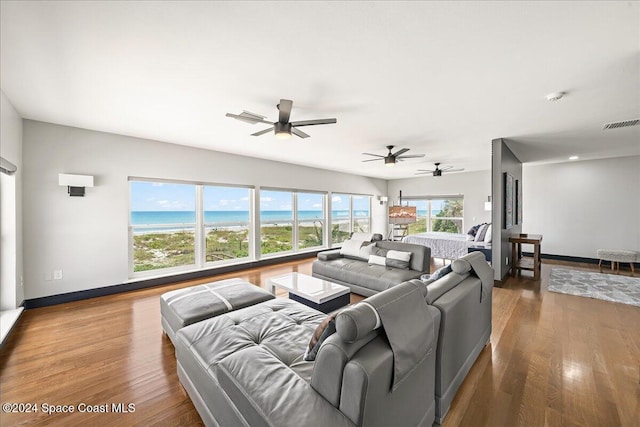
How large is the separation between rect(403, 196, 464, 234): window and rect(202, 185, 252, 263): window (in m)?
6.30

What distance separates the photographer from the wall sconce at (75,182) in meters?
3.51

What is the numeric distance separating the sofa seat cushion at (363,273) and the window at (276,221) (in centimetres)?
207

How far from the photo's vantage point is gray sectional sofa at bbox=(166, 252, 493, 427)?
107 cm

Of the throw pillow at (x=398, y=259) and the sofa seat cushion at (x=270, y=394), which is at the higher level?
the throw pillow at (x=398, y=259)

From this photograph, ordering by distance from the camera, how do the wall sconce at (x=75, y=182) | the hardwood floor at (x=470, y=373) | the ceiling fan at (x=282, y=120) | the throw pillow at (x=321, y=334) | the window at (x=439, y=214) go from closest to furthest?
the throw pillow at (x=321, y=334) → the hardwood floor at (x=470, y=373) → the ceiling fan at (x=282, y=120) → the wall sconce at (x=75, y=182) → the window at (x=439, y=214)

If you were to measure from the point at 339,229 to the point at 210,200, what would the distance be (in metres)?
4.26

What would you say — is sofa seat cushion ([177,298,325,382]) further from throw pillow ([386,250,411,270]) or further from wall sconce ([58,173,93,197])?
wall sconce ([58,173,93,197])

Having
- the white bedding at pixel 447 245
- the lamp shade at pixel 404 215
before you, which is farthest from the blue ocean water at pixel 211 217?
the white bedding at pixel 447 245

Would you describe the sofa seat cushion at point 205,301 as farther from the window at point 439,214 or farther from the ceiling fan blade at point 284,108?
the window at point 439,214

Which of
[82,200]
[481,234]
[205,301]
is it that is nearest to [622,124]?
[481,234]

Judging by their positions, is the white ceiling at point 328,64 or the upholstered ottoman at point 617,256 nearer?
the white ceiling at point 328,64

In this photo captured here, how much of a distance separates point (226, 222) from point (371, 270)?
10.7 ft

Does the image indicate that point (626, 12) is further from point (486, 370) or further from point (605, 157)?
point (605, 157)

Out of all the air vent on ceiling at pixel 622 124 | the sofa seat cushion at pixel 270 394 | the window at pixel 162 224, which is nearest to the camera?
the sofa seat cushion at pixel 270 394
